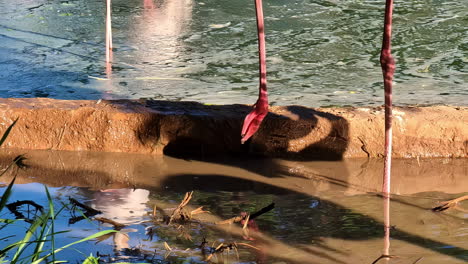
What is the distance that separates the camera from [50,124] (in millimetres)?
4395

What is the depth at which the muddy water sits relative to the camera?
2.80m

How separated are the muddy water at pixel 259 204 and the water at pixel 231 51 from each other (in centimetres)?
155

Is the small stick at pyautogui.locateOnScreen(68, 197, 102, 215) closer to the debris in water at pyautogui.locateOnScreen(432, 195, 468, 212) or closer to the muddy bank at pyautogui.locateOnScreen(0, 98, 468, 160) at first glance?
the muddy bank at pyautogui.locateOnScreen(0, 98, 468, 160)

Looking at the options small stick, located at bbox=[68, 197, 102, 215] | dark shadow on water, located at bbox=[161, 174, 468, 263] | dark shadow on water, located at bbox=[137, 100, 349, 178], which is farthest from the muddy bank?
small stick, located at bbox=[68, 197, 102, 215]

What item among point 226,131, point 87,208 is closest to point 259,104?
point 226,131

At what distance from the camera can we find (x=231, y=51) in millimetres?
7363

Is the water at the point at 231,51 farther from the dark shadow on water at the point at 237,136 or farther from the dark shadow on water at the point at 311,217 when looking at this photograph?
the dark shadow on water at the point at 311,217

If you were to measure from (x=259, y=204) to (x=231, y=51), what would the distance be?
4.06 m

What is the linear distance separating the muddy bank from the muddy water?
0.10 m

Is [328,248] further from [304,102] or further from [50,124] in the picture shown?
[304,102]

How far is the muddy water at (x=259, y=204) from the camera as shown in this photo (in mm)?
2797

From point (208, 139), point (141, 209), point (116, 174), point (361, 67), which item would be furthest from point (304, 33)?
point (141, 209)

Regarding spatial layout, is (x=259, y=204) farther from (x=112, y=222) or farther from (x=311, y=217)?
(x=112, y=222)

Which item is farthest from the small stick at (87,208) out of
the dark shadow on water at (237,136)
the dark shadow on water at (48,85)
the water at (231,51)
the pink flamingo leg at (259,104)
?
the dark shadow on water at (48,85)
